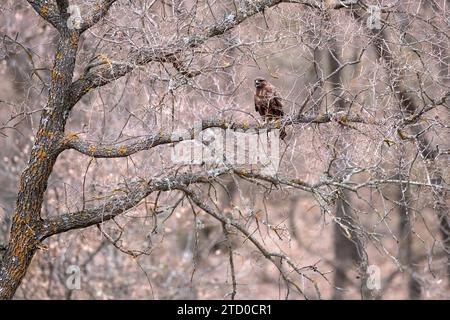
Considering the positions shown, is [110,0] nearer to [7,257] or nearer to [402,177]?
[7,257]

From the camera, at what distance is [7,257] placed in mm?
7809

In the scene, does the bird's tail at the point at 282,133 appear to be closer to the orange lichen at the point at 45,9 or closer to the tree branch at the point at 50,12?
the tree branch at the point at 50,12

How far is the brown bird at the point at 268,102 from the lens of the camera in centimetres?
775

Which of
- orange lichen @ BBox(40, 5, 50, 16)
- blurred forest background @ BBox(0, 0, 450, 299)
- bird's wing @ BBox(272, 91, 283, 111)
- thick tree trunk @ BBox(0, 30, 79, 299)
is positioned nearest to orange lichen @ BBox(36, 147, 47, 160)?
thick tree trunk @ BBox(0, 30, 79, 299)

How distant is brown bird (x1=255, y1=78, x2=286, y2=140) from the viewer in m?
7.75

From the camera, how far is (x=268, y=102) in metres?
7.68

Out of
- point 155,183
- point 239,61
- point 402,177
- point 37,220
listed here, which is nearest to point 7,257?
point 37,220

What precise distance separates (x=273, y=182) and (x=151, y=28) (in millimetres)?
1926

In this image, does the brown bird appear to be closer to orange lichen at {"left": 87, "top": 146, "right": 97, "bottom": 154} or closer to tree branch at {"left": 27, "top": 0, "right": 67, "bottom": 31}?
orange lichen at {"left": 87, "top": 146, "right": 97, "bottom": 154}

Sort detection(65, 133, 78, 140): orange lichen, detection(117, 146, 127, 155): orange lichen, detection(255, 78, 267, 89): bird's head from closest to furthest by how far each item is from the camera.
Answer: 1. detection(117, 146, 127, 155): orange lichen
2. detection(65, 133, 78, 140): orange lichen
3. detection(255, 78, 267, 89): bird's head

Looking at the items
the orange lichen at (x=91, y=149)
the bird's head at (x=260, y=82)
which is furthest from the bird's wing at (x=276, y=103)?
the orange lichen at (x=91, y=149)

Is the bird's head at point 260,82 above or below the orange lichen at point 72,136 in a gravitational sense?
above

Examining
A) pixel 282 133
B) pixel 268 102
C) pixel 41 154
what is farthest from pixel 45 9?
pixel 282 133

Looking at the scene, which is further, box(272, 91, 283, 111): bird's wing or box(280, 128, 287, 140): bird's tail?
box(272, 91, 283, 111): bird's wing
